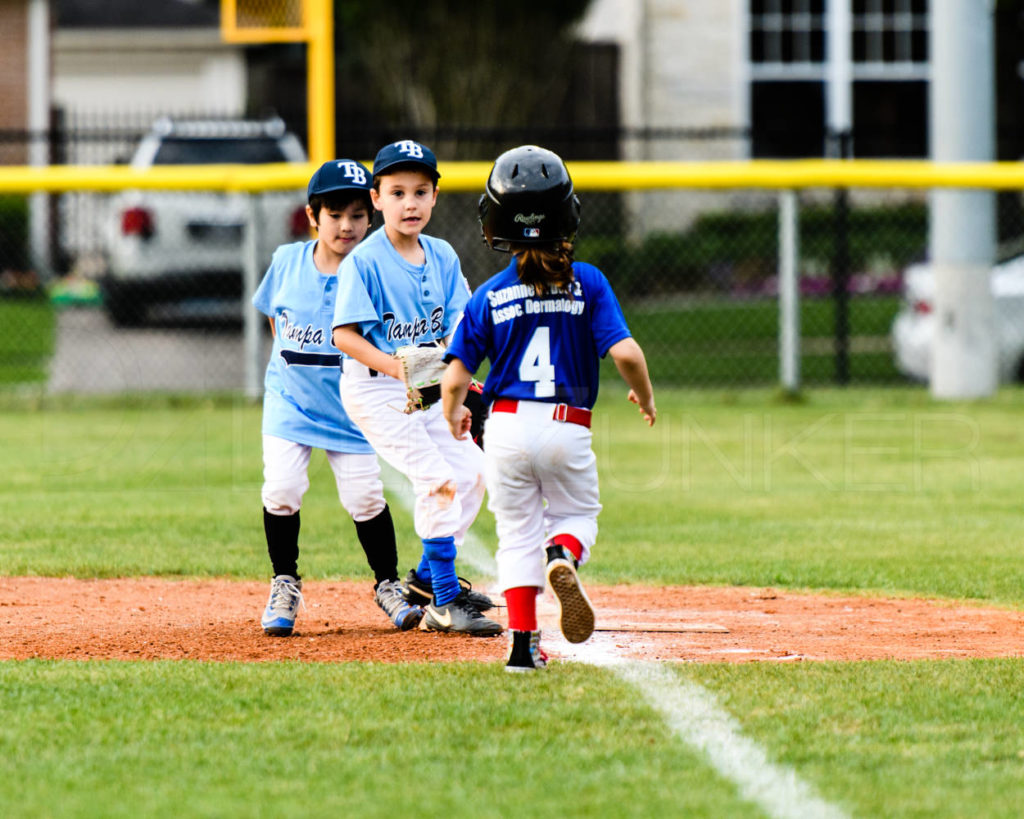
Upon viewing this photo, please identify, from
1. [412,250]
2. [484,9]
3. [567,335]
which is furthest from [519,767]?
[484,9]

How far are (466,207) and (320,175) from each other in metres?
9.45

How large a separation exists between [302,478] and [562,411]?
130 centimetres

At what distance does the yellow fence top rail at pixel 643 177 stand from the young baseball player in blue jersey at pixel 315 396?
294 inches

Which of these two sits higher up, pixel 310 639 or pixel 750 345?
pixel 750 345

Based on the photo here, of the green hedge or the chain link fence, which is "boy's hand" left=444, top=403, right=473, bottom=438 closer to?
the chain link fence

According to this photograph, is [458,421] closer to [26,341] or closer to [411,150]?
[411,150]

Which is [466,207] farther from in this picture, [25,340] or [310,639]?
[310,639]

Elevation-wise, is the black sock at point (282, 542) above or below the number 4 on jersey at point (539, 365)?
below

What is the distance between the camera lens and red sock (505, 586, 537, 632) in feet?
16.0

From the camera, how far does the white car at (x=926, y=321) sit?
48.1 ft

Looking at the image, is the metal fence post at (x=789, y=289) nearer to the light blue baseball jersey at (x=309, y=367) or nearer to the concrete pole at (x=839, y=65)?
the light blue baseball jersey at (x=309, y=367)

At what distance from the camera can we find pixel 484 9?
21.1 metres

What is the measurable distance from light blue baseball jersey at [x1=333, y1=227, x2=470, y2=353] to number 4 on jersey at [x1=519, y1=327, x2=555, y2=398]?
0.80 meters

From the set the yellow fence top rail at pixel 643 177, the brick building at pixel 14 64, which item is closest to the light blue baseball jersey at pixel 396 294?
the yellow fence top rail at pixel 643 177
